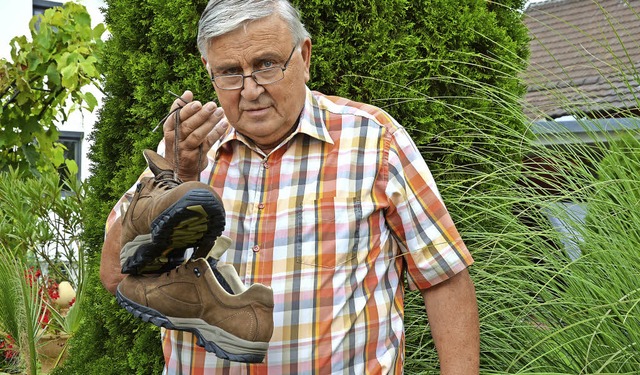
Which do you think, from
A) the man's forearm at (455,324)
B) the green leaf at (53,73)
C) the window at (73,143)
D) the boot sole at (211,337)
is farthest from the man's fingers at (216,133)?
the window at (73,143)

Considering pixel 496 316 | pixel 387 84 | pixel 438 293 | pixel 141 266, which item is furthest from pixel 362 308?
pixel 387 84

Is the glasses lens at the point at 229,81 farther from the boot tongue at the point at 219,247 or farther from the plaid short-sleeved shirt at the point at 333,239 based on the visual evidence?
the boot tongue at the point at 219,247

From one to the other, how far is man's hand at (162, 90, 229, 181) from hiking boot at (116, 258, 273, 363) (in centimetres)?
32

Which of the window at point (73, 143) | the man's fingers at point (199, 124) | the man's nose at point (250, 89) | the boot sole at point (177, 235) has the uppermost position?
the man's nose at point (250, 89)

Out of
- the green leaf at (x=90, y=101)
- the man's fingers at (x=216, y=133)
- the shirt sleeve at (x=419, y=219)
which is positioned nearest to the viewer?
the man's fingers at (x=216, y=133)

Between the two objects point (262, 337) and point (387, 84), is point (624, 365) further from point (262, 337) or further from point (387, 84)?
point (387, 84)

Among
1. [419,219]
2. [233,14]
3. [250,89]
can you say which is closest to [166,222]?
[250,89]

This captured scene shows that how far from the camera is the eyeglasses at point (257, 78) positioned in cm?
226

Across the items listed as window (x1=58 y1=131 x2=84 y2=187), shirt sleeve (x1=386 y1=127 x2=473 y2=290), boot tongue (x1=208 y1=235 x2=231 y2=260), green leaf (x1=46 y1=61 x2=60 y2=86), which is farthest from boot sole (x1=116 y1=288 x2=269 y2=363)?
window (x1=58 y1=131 x2=84 y2=187)

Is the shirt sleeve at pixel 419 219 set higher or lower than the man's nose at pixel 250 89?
lower

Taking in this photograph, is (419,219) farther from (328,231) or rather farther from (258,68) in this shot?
(258,68)

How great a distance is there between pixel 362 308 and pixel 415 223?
28 cm

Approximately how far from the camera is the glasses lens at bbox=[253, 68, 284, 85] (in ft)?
7.42

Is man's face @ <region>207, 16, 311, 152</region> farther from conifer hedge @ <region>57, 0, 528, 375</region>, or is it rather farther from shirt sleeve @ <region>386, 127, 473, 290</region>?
conifer hedge @ <region>57, 0, 528, 375</region>
